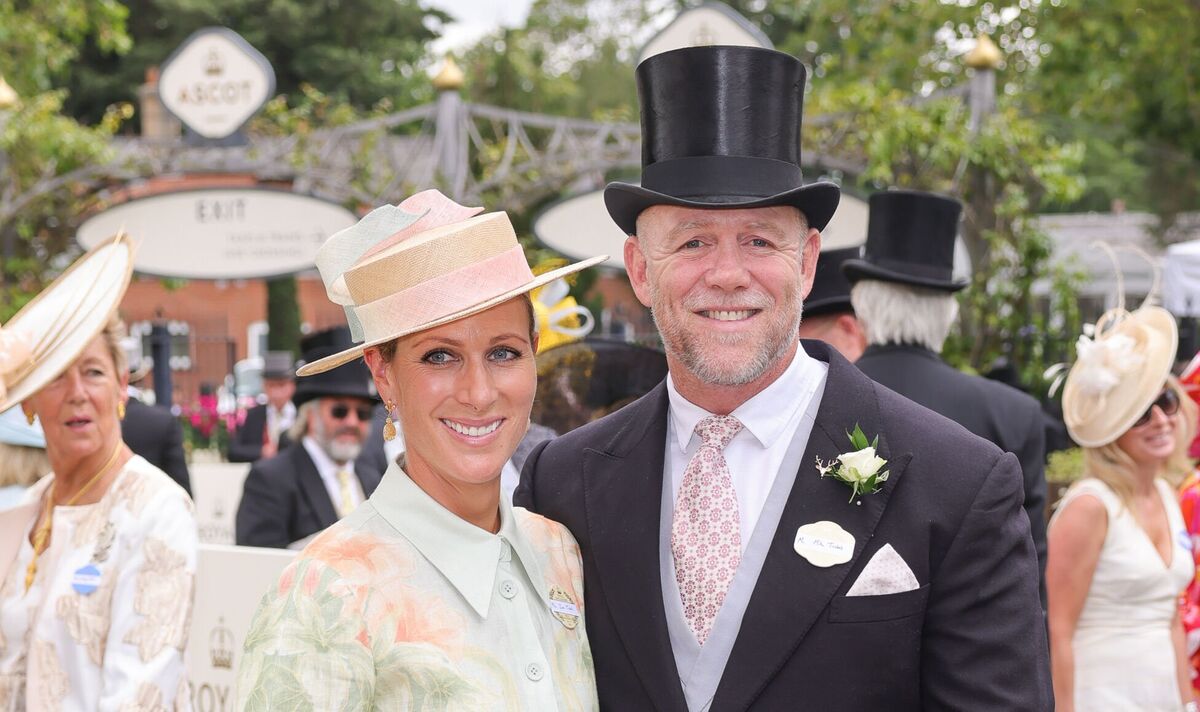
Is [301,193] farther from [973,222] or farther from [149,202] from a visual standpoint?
[973,222]

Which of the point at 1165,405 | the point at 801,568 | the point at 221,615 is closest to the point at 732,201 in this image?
the point at 801,568

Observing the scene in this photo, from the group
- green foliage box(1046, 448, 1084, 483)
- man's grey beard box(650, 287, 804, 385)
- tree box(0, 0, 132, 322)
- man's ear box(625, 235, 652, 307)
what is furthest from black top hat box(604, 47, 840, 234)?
tree box(0, 0, 132, 322)

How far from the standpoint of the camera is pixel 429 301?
197 centimetres

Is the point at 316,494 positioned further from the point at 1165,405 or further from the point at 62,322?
the point at 1165,405

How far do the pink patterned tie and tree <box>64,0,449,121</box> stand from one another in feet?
81.5

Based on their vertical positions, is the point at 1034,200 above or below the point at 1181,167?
above

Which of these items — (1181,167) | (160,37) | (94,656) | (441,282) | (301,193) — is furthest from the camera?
(160,37)

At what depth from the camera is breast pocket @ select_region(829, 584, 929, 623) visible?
6.66ft

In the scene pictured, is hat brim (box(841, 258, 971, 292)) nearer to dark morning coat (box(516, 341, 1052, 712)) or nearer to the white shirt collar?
the white shirt collar

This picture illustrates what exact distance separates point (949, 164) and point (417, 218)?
629 centimetres

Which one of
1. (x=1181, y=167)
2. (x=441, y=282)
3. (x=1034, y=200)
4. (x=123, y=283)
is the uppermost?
(x=441, y=282)

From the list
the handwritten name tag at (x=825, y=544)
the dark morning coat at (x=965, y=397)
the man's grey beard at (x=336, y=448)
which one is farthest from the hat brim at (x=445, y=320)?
the man's grey beard at (x=336, y=448)

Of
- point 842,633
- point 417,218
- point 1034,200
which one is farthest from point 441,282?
point 1034,200

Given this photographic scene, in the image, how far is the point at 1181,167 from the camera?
2117 centimetres
